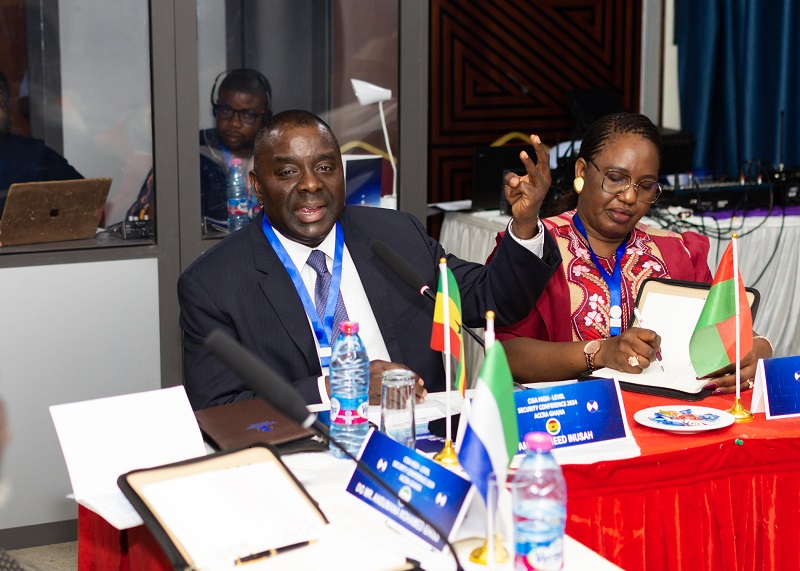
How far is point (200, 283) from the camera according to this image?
2453 mm

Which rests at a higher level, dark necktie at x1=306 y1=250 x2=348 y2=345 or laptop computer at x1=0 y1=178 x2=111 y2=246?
laptop computer at x1=0 y1=178 x2=111 y2=246

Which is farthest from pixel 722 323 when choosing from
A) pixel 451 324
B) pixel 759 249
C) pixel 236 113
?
pixel 759 249

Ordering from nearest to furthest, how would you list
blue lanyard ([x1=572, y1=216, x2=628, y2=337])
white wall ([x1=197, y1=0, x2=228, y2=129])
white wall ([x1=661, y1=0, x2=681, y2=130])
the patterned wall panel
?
blue lanyard ([x1=572, y1=216, x2=628, y2=337]) → white wall ([x1=197, y1=0, x2=228, y2=129]) → the patterned wall panel → white wall ([x1=661, y1=0, x2=681, y2=130])

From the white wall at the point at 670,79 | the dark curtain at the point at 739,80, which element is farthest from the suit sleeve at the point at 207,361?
the white wall at the point at 670,79

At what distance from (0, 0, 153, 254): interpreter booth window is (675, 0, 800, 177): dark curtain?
126 inches

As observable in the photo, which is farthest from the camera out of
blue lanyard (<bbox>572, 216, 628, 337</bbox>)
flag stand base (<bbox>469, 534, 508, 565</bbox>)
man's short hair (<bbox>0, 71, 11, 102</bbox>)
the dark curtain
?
the dark curtain

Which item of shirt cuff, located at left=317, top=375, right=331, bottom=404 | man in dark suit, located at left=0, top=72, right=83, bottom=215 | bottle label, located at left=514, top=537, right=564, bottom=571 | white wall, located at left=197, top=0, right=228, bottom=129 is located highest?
white wall, located at left=197, top=0, right=228, bottom=129

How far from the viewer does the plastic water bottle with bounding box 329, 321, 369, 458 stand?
78.1 inches

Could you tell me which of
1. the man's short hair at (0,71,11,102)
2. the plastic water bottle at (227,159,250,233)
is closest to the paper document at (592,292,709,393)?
the plastic water bottle at (227,159,250,233)

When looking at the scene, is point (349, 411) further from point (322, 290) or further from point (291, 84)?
point (291, 84)

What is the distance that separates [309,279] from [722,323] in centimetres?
97

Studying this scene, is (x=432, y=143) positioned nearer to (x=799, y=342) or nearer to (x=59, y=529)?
(x=799, y=342)

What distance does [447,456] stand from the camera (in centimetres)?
189

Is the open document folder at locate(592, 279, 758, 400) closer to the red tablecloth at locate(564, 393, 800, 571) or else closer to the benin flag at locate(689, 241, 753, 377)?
the benin flag at locate(689, 241, 753, 377)
